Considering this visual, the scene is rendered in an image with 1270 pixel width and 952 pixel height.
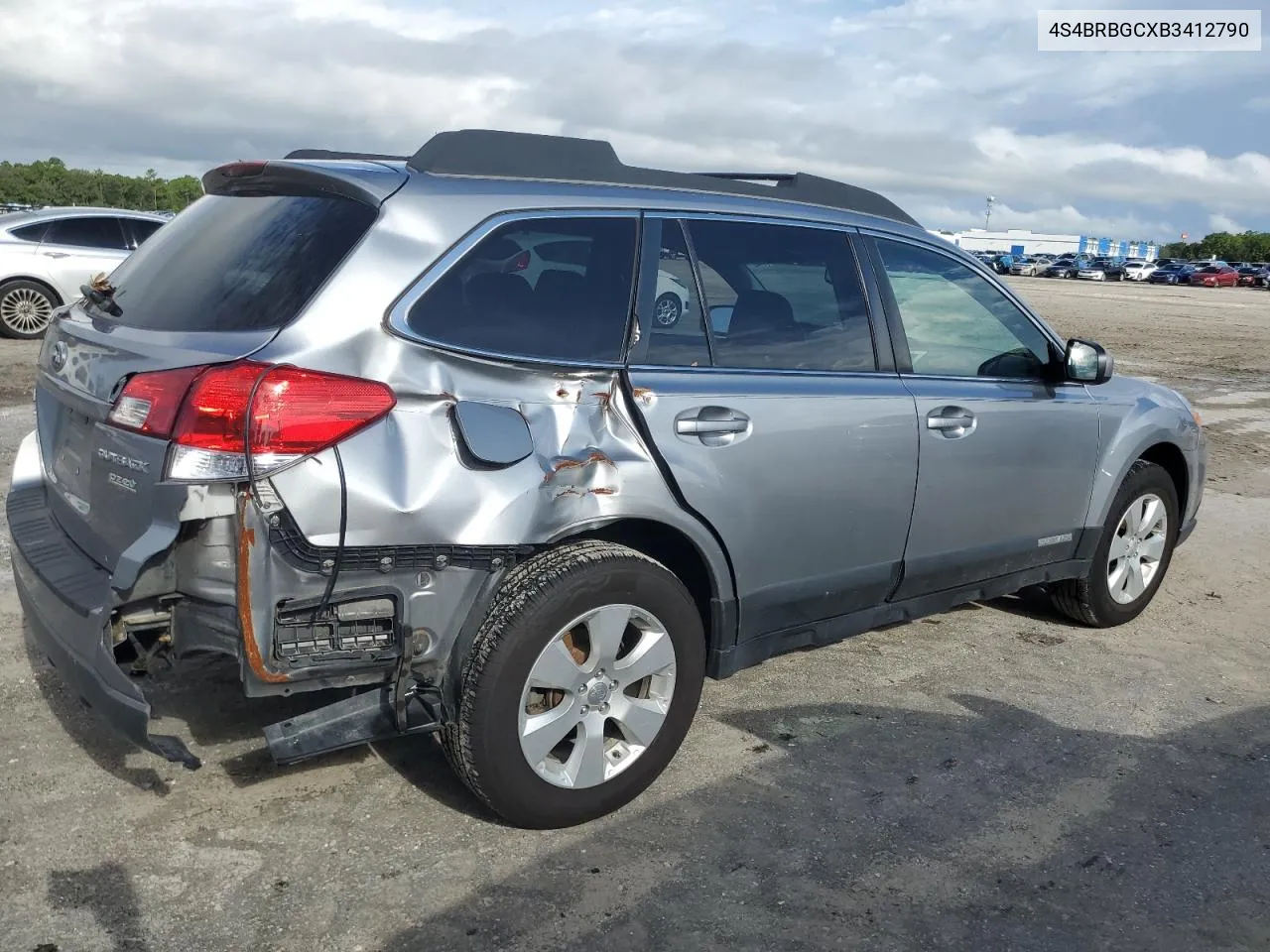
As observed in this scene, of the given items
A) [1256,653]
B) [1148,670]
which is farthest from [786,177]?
[1256,653]

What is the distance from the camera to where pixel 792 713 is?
4234mm

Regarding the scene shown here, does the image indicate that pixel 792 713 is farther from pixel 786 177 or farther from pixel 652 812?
pixel 786 177

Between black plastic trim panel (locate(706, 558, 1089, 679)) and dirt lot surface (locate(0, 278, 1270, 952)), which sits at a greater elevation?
black plastic trim panel (locate(706, 558, 1089, 679))

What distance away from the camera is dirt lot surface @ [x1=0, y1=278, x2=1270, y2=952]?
2.90m

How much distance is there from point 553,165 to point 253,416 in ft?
4.02

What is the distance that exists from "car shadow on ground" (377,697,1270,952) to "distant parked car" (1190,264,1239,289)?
220 ft

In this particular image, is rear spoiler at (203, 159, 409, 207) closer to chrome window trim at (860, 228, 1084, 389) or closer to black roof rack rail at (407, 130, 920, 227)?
black roof rack rail at (407, 130, 920, 227)

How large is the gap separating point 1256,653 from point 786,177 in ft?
9.87

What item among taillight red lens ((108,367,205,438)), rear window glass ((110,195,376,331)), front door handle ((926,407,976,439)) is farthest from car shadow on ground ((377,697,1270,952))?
rear window glass ((110,195,376,331))

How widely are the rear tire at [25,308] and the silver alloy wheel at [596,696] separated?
12.1 meters

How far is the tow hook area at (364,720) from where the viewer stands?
292cm

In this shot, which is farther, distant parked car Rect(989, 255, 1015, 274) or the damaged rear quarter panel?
distant parked car Rect(989, 255, 1015, 274)

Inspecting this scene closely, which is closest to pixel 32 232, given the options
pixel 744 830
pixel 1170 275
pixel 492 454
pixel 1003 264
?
pixel 492 454

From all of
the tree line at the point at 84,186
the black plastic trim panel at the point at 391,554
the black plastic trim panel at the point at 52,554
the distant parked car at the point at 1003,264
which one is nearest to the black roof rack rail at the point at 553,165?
the black plastic trim panel at the point at 391,554
